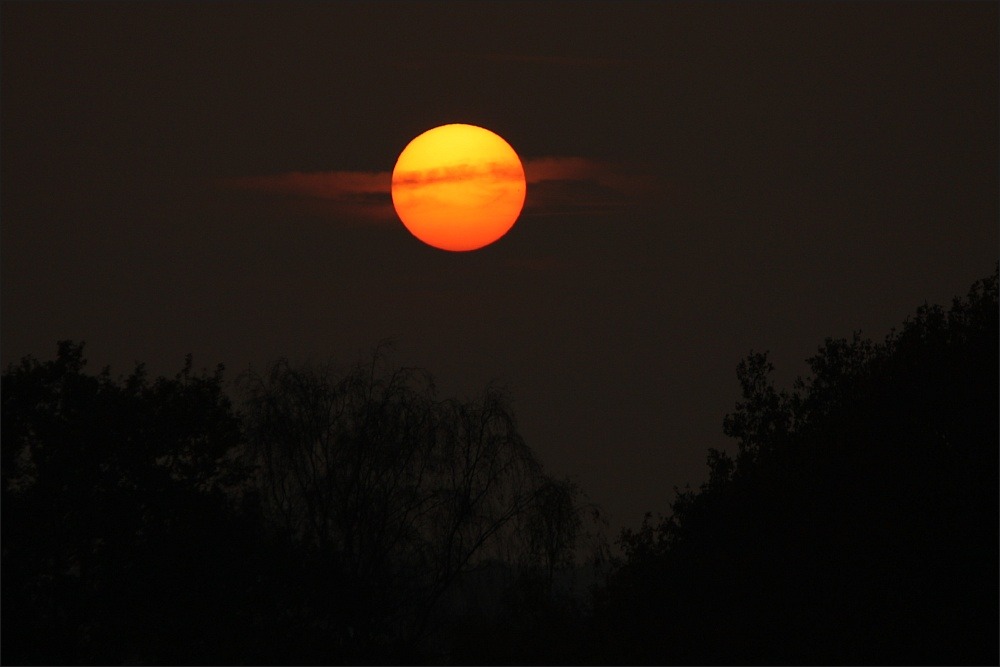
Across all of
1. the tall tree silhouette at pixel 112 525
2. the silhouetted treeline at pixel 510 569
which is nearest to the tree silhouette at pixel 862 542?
the silhouetted treeline at pixel 510 569

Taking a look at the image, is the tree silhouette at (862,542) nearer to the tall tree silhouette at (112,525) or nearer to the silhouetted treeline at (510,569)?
the silhouetted treeline at (510,569)

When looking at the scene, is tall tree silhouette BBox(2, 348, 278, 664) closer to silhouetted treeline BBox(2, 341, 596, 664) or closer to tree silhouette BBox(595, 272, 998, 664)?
silhouetted treeline BBox(2, 341, 596, 664)

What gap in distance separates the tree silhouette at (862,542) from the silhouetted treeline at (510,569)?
48mm

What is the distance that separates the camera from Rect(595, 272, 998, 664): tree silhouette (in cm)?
2736

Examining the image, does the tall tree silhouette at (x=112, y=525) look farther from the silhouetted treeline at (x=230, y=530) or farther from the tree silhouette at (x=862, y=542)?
the tree silhouette at (x=862, y=542)

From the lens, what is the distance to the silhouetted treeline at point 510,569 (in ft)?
90.8

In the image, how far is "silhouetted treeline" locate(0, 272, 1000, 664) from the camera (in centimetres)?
2769

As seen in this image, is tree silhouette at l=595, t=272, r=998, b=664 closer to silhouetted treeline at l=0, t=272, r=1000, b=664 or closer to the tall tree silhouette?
silhouetted treeline at l=0, t=272, r=1000, b=664

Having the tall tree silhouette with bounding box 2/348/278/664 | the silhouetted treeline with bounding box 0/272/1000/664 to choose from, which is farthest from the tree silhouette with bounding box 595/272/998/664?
the tall tree silhouette with bounding box 2/348/278/664

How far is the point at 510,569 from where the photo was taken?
3812 centimetres

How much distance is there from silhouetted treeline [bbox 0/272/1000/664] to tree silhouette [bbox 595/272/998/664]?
5 cm

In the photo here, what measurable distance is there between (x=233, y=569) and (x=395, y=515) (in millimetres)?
9312

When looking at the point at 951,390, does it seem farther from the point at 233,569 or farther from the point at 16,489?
the point at 16,489

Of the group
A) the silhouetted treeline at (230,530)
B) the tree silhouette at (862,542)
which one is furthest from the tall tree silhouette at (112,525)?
the tree silhouette at (862,542)
